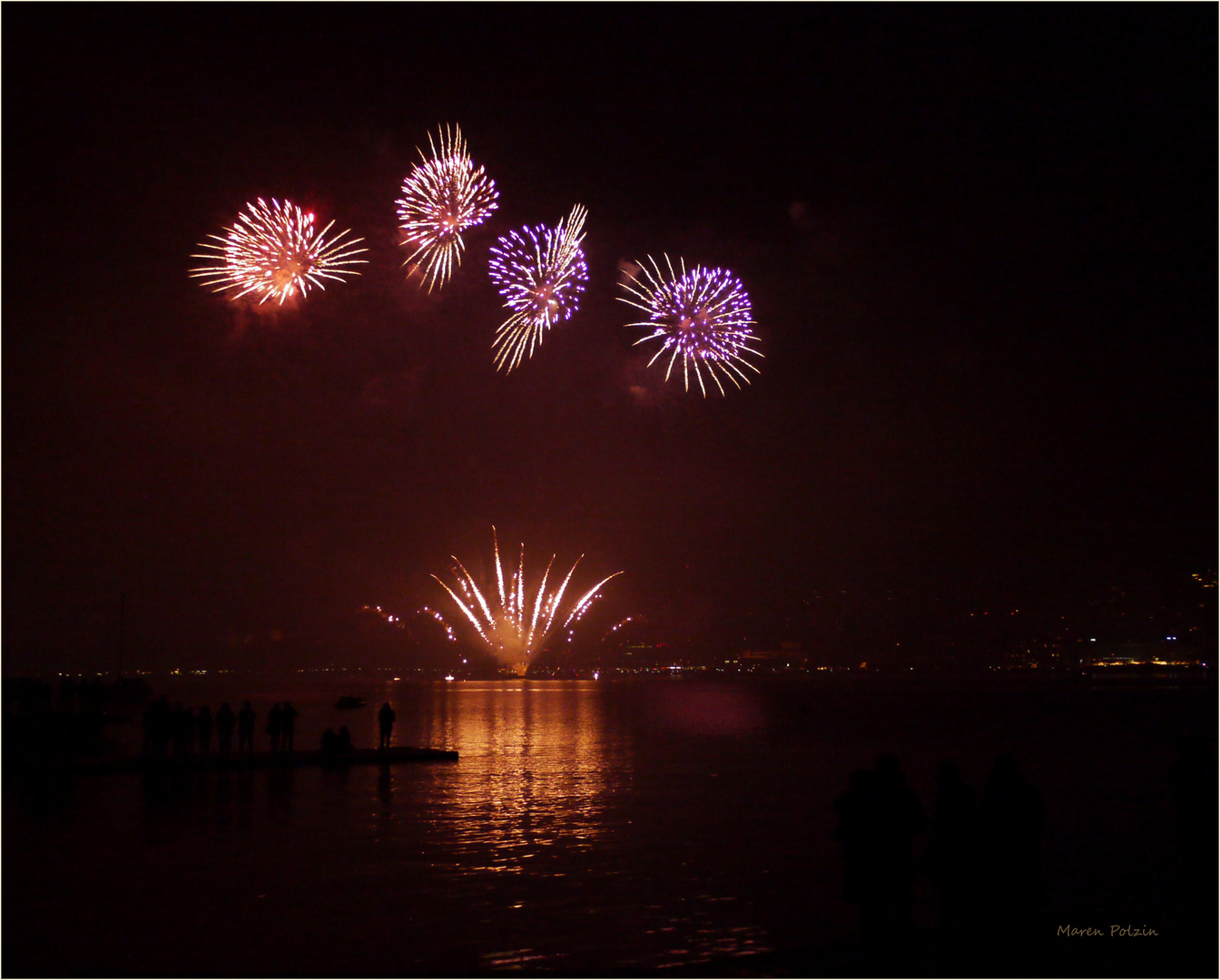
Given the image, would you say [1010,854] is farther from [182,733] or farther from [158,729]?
[182,733]

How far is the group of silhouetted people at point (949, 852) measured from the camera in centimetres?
802

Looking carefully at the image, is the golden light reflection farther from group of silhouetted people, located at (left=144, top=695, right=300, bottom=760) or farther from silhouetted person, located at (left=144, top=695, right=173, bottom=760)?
silhouetted person, located at (left=144, top=695, right=173, bottom=760)

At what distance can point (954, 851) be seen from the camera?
8406mm

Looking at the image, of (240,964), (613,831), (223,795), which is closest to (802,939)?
(240,964)

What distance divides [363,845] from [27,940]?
464cm

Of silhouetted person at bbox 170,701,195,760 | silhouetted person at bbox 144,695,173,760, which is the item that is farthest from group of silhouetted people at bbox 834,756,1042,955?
silhouetted person at bbox 170,701,195,760

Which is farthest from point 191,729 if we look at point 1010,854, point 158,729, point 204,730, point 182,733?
point 1010,854

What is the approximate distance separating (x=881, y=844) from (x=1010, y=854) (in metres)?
1.09

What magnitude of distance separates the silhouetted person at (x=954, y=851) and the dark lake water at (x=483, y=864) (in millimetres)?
891

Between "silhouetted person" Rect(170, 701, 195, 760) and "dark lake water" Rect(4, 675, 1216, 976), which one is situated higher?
"silhouetted person" Rect(170, 701, 195, 760)

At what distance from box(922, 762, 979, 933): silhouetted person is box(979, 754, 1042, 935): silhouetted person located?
86 mm

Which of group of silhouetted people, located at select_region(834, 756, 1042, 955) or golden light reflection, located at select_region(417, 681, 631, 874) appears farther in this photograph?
golden light reflection, located at select_region(417, 681, 631, 874)

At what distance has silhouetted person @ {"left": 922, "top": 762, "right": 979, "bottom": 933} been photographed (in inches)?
327

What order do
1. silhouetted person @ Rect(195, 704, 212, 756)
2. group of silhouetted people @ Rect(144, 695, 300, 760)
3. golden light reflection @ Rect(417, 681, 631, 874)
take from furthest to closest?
silhouetted person @ Rect(195, 704, 212, 756), group of silhouetted people @ Rect(144, 695, 300, 760), golden light reflection @ Rect(417, 681, 631, 874)
